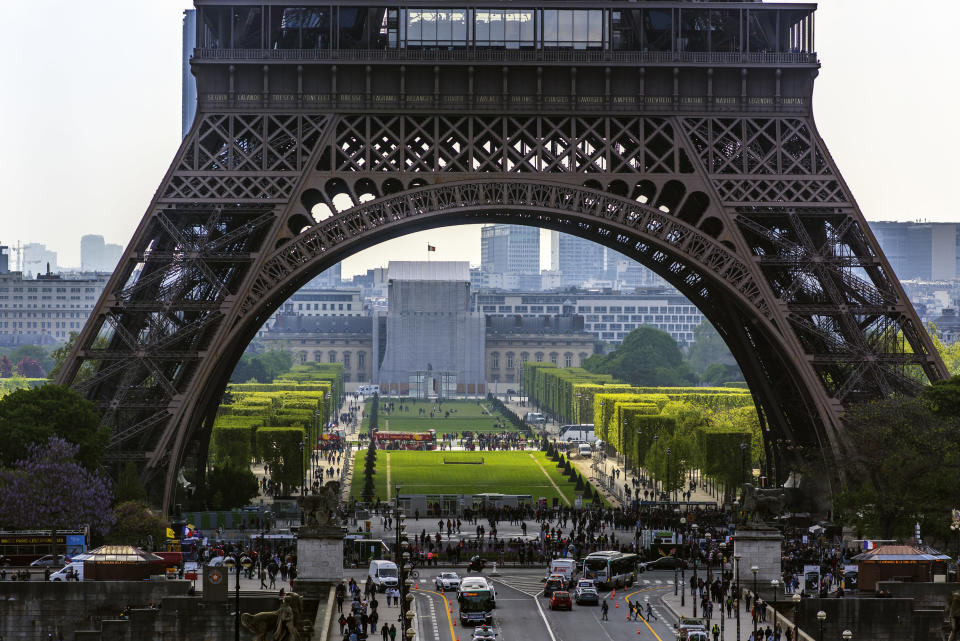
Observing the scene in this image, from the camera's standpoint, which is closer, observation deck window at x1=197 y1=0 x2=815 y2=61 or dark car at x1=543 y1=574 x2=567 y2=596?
dark car at x1=543 y1=574 x2=567 y2=596

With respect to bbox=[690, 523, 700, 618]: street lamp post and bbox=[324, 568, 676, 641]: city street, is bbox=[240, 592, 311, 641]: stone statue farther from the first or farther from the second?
bbox=[690, 523, 700, 618]: street lamp post

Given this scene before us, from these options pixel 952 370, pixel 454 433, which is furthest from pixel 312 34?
pixel 952 370

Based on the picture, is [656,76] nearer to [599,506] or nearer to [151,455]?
[151,455]

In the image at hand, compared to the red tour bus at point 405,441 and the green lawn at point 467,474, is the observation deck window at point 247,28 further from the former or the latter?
the red tour bus at point 405,441

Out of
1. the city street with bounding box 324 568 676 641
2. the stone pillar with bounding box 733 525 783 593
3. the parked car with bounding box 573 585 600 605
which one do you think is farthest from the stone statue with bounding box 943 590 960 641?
the parked car with bounding box 573 585 600 605

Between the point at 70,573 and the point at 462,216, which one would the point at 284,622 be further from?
the point at 462,216
